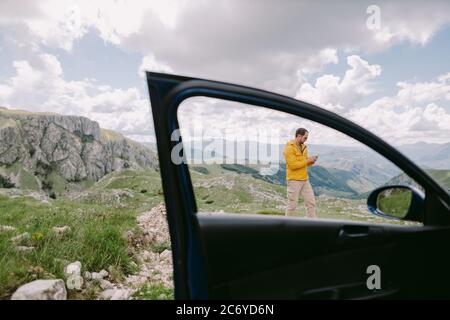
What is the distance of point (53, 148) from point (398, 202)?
589ft

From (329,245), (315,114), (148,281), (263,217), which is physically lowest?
(148,281)

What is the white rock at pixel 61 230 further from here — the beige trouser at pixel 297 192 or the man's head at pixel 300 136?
the man's head at pixel 300 136

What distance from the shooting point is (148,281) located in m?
5.37

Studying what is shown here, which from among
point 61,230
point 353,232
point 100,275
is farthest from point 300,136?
point 353,232

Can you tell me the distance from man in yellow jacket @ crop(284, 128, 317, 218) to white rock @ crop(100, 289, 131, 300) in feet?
14.1

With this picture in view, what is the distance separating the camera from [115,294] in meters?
4.61

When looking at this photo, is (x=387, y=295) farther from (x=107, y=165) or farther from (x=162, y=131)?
(x=107, y=165)

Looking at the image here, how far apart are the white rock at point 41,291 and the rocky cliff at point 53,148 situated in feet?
471

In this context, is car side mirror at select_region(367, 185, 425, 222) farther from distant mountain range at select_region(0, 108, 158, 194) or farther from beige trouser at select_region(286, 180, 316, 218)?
distant mountain range at select_region(0, 108, 158, 194)

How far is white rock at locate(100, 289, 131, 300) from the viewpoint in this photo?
15.0 feet
